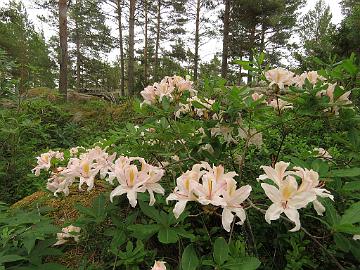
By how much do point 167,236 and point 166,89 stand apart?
0.82 meters

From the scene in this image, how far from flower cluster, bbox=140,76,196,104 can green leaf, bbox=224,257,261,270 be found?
90 centimetres

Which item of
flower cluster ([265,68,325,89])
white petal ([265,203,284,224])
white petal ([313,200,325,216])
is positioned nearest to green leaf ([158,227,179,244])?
white petal ([265,203,284,224])

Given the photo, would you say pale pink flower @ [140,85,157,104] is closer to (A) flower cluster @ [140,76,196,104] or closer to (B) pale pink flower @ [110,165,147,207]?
(A) flower cluster @ [140,76,196,104]

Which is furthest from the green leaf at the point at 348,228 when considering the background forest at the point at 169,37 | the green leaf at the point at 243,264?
the background forest at the point at 169,37

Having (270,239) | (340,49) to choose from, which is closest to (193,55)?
(340,49)

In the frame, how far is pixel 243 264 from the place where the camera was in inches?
41.6

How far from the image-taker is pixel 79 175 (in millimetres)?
1324

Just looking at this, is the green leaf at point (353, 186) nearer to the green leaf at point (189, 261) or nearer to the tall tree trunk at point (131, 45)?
the green leaf at point (189, 261)

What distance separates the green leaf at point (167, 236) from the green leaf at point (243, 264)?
0.21 m

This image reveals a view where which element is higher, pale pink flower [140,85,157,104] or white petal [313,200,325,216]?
pale pink flower [140,85,157,104]

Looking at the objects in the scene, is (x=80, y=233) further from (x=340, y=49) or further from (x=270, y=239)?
(x=340, y=49)

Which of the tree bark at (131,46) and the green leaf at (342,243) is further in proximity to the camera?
the tree bark at (131,46)

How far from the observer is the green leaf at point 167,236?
1.11 m

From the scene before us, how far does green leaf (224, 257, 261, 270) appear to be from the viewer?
1.03 meters
